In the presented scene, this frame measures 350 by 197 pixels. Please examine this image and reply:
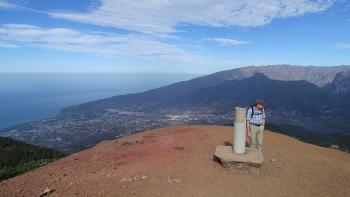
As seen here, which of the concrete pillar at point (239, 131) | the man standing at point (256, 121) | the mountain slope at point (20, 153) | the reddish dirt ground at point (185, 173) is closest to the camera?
the reddish dirt ground at point (185, 173)

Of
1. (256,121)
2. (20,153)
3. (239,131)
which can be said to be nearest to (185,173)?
(239,131)

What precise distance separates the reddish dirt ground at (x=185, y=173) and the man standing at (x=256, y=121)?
121 centimetres

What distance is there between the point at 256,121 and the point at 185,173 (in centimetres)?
442

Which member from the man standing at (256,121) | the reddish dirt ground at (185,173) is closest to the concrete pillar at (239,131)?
the man standing at (256,121)

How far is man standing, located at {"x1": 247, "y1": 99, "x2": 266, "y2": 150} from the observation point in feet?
51.7

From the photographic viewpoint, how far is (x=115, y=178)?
45.3 ft

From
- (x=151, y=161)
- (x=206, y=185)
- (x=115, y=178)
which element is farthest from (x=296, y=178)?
(x=115, y=178)

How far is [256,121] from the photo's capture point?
1584cm

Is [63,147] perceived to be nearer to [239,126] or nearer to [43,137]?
[43,137]

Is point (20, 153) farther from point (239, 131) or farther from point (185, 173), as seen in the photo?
point (239, 131)

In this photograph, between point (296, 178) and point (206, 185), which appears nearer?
point (206, 185)

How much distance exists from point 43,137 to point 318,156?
18182 cm

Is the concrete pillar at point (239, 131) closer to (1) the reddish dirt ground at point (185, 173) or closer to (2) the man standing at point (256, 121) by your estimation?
(2) the man standing at point (256, 121)

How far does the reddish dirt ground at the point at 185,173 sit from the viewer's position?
491 inches
